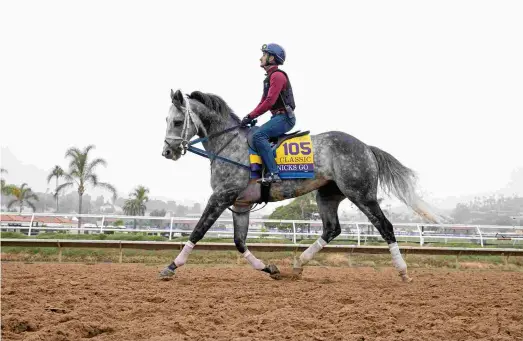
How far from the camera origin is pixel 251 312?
4414mm

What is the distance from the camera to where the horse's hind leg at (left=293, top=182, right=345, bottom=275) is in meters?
7.75

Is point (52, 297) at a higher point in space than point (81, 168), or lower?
lower

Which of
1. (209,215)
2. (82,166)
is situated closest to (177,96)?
(209,215)

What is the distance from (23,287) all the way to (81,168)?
136 ft

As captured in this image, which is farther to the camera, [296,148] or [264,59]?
[264,59]

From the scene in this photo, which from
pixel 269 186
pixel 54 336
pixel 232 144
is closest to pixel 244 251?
pixel 269 186

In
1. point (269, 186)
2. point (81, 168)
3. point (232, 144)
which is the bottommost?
point (269, 186)

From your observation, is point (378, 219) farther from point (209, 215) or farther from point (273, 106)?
point (209, 215)

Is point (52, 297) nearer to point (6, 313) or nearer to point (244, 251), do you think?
point (6, 313)

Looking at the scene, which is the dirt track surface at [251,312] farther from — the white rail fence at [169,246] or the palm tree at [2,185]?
the palm tree at [2,185]

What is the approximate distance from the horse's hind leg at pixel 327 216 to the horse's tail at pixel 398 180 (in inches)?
31.4

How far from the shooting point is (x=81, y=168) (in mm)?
44531

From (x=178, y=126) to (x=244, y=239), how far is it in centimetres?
205

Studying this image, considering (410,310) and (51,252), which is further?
(51,252)
